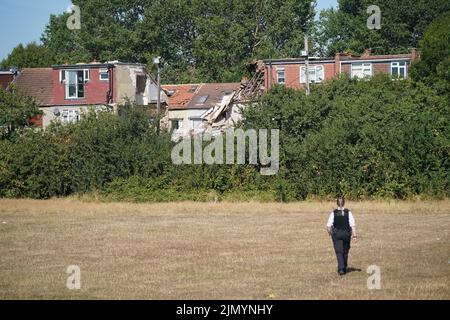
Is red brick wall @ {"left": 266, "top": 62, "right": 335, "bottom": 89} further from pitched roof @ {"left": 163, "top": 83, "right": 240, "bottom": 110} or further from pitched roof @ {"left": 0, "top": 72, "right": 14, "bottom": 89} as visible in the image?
pitched roof @ {"left": 0, "top": 72, "right": 14, "bottom": 89}

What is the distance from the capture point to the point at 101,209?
156 feet

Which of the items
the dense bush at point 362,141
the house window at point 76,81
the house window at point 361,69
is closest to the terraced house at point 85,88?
the house window at point 76,81

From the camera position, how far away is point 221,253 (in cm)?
2764

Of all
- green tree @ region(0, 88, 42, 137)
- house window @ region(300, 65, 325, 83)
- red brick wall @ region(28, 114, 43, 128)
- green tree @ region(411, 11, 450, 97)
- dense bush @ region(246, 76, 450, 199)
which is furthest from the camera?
house window @ region(300, 65, 325, 83)

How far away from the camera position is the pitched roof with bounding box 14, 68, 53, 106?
276 feet

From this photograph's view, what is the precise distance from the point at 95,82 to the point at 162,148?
28.4 metres

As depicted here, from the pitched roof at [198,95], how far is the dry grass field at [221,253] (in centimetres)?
4310

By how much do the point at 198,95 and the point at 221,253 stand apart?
2538 inches

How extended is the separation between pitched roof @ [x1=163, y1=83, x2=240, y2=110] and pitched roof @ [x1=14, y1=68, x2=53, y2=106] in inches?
468

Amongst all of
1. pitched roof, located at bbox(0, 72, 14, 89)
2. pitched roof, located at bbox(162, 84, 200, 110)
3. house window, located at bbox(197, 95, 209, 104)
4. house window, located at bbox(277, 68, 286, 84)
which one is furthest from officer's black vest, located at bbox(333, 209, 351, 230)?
pitched roof, located at bbox(0, 72, 14, 89)

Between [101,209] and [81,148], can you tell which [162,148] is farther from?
[101,209]

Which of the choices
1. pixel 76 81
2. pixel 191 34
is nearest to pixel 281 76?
pixel 76 81

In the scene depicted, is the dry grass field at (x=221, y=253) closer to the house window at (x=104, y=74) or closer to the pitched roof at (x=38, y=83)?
the house window at (x=104, y=74)

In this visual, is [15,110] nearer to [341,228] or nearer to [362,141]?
[362,141]
